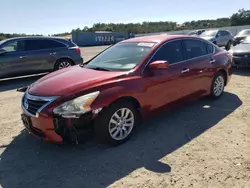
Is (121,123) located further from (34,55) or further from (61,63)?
(61,63)

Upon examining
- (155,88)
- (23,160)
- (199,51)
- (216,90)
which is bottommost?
(23,160)

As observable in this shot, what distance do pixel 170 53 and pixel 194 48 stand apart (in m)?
0.89

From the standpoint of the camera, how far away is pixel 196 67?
16.5 feet

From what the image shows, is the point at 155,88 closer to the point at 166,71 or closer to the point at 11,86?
the point at 166,71

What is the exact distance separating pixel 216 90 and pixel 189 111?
110 cm

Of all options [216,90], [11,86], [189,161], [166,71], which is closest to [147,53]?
[166,71]

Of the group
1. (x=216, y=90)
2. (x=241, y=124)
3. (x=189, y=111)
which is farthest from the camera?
(x=216, y=90)

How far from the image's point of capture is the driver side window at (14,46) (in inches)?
336

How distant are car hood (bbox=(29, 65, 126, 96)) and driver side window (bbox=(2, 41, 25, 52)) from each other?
17.3ft

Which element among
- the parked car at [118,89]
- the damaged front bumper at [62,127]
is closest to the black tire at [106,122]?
the parked car at [118,89]

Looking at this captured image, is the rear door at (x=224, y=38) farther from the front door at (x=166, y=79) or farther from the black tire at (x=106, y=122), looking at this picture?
the black tire at (x=106, y=122)

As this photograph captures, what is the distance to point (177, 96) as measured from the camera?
4.68m

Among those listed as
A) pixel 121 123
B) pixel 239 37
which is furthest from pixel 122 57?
pixel 239 37

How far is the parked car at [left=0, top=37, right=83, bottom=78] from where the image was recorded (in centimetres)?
848
